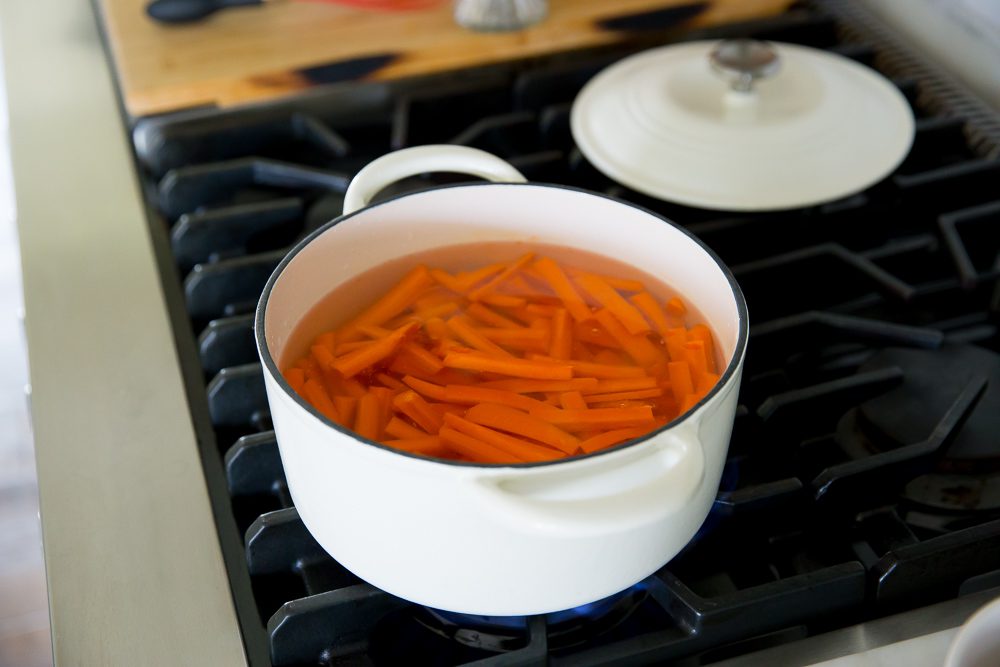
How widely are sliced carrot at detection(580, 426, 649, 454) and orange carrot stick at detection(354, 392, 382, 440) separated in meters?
0.11

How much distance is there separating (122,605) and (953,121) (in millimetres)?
739

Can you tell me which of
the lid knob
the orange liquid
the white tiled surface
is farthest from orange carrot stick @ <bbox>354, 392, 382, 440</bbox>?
the white tiled surface

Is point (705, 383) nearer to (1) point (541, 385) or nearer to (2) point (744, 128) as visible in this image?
(1) point (541, 385)

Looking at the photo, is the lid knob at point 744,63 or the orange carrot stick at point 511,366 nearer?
the orange carrot stick at point 511,366

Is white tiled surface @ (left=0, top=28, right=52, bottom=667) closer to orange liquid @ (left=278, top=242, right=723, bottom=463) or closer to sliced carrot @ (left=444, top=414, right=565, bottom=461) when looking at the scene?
orange liquid @ (left=278, top=242, right=723, bottom=463)

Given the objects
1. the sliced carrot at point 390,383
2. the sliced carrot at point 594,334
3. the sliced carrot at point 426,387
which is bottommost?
the sliced carrot at point 594,334

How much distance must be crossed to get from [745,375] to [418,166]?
0.83 feet

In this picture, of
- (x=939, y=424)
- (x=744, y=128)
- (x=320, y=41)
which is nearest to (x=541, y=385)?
(x=939, y=424)

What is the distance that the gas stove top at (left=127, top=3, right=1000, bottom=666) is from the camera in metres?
0.53

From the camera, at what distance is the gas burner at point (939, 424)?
0.60 meters

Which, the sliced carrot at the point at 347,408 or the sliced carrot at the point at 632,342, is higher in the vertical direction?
the sliced carrot at the point at 347,408

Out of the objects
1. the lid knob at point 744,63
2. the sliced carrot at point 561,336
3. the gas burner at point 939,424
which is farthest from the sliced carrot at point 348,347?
the lid knob at point 744,63

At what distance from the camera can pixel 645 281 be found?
622 mm

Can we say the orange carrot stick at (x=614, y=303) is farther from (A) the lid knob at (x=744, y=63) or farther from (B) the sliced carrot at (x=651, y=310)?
(A) the lid knob at (x=744, y=63)
